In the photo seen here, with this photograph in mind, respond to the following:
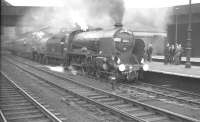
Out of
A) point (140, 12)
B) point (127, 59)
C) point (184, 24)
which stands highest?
point (140, 12)

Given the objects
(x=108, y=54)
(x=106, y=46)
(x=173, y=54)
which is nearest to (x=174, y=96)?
(x=108, y=54)

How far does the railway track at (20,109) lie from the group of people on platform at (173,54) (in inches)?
448

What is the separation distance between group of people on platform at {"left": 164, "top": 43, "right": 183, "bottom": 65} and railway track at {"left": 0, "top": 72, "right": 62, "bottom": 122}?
11384mm

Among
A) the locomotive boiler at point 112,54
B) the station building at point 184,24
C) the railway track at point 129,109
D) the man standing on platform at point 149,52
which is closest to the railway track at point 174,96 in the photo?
the locomotive boiler at point 112,54

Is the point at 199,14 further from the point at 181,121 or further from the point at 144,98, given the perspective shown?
the point at 181,121

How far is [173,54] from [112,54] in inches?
322

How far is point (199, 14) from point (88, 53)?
47.3 ft

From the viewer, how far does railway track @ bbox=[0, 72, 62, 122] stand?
713 centimetres

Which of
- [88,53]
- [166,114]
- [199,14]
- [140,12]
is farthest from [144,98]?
[140,12]

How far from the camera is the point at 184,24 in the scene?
1094 inches

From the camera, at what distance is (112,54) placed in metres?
13.0

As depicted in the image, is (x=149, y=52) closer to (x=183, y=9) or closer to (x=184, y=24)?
(x=183, y=9)

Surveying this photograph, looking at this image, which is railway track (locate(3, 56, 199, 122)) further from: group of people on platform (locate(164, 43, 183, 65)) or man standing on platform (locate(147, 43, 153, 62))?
man standing on platform (locate(147, 43, 153, 62))

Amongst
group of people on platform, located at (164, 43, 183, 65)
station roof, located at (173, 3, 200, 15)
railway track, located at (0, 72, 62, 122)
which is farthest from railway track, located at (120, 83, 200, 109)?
station roof, located at (173, 3, 200, 15)
